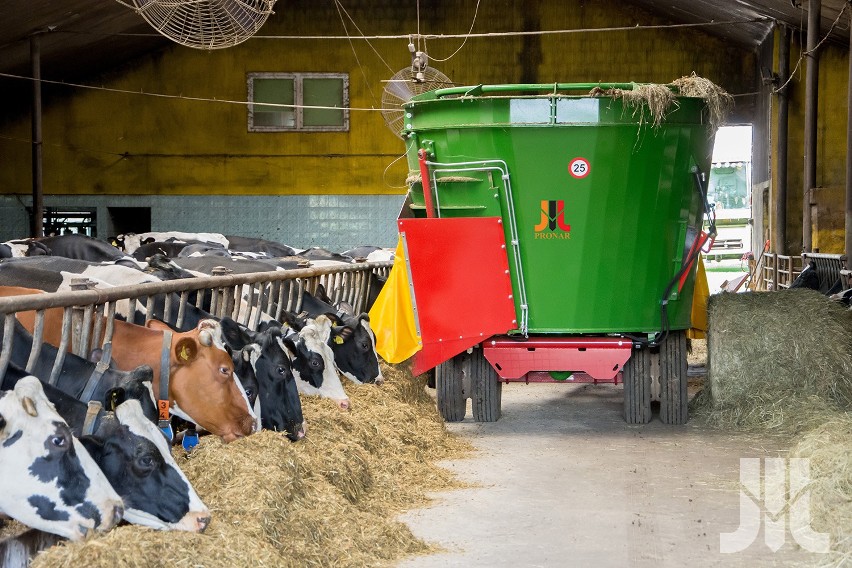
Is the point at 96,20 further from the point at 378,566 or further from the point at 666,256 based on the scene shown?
the point at 378,566

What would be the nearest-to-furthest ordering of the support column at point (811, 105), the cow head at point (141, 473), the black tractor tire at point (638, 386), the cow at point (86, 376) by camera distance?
the cow head at point (141, 473) < the cow at point (86, 376) < the black tractor tire at point (638, 386) < the support column at point (811, 105)

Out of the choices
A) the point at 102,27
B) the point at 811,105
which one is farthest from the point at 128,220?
the point at 811,105

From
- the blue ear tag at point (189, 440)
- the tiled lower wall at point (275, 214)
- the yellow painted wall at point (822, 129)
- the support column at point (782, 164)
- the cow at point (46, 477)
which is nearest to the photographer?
the cow at point (46, 477)

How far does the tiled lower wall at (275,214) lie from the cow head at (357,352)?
15587 millimetres

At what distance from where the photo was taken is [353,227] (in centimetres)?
2434

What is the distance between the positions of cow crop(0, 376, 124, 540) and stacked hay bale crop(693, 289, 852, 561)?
5.46 m

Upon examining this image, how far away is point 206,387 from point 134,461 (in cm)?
126

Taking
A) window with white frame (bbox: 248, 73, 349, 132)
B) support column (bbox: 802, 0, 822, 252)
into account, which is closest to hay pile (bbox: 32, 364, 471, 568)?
support column (bbox: 802, 0, 822, 252)

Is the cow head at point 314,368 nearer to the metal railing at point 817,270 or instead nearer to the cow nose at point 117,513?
the cow nose at point 117,513

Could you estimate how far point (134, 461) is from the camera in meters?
4.03

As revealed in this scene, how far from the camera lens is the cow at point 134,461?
4027 millimetres

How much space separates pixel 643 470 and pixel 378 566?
106 inches

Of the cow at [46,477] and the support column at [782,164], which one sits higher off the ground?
the support column at [782,164]

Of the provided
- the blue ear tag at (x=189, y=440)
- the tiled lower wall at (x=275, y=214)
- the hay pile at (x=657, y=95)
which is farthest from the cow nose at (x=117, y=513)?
the tiled lower wall at (x=275, y=214)
